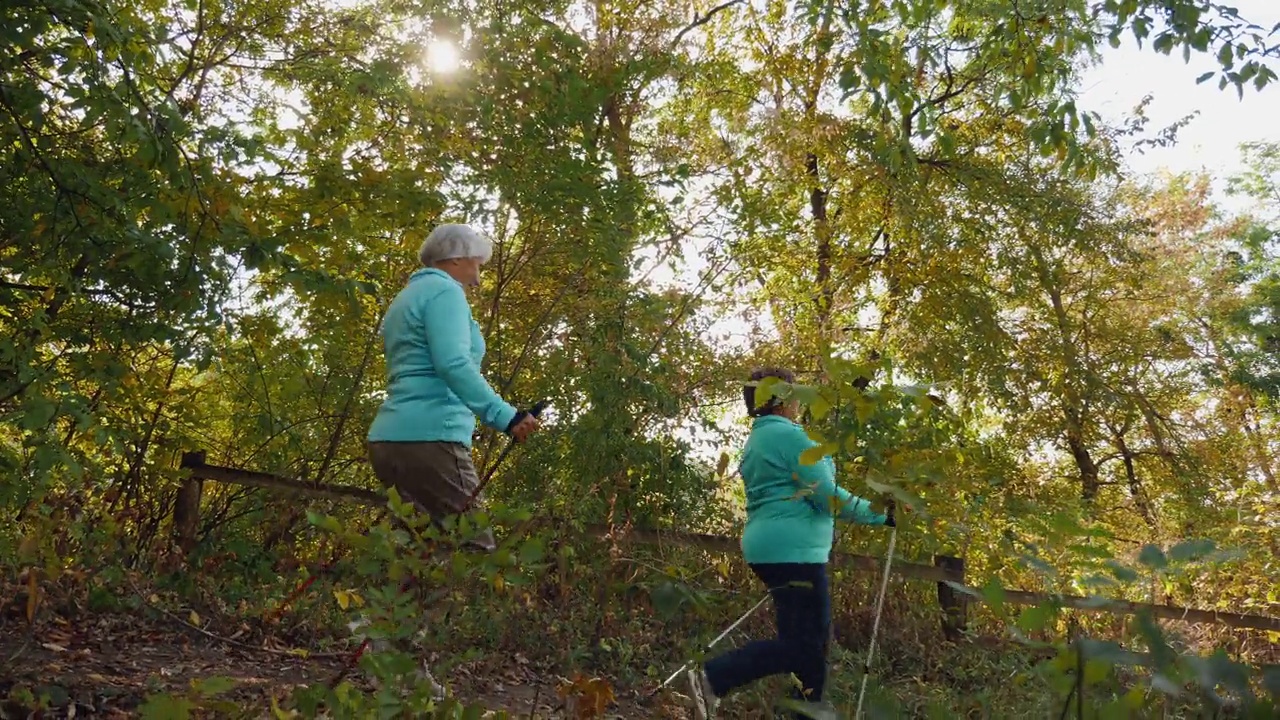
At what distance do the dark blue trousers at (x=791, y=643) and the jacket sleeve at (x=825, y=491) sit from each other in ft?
1.32

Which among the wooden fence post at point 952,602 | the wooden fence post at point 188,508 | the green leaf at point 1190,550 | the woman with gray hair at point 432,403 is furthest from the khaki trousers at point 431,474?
the wooden fence post at point 952,602

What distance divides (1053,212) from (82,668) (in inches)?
517

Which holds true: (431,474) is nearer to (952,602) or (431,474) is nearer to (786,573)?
(786,573)

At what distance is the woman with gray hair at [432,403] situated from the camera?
3.97m

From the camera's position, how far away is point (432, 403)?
4055 mm

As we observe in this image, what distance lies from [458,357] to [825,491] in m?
1.45

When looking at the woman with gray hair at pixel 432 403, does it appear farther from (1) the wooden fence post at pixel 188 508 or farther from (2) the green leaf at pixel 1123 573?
(1) the wooden fence post at pixel 188 508

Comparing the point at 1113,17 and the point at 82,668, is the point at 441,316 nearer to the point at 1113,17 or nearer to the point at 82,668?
the point at 82,668

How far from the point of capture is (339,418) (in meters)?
7.42

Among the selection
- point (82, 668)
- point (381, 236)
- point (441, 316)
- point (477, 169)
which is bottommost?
point (82, 668)

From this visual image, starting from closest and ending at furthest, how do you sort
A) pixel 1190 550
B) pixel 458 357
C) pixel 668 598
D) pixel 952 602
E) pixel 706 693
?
1. pixel 1190 550
2. pixel 668 598
3. pixel 458 357
4. pixel 706 693
5. pixel 952 602

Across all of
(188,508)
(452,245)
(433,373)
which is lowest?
(188,508)

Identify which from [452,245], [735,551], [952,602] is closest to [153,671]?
[452,245]

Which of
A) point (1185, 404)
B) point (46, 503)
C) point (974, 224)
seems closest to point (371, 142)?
point (46, 503)
